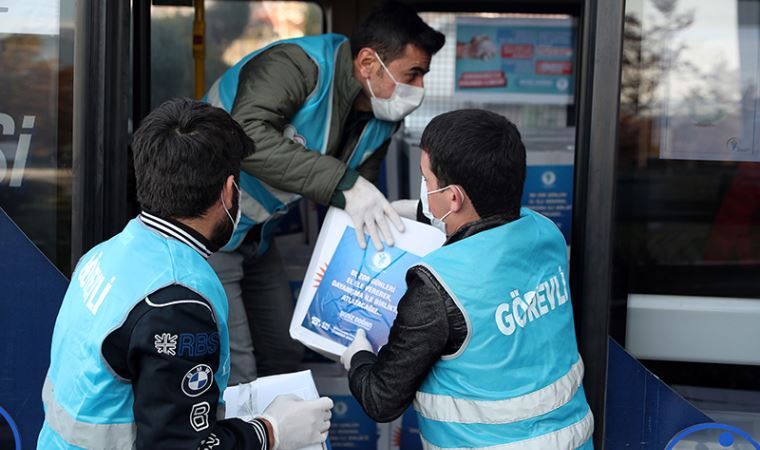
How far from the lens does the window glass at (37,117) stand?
7.06ft

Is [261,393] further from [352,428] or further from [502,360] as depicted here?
[352,428]

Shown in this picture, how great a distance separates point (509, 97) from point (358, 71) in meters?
1.48

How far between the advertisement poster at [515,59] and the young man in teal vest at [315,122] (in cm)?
117

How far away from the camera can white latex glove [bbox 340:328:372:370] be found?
6.88 feet

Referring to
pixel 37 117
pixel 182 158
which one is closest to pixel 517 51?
pixel 37 117

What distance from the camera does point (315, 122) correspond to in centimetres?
262

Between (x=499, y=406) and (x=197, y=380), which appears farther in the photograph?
(x=499, y=406)

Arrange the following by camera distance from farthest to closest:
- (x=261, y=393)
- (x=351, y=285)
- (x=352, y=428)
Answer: (x=352, y=428)
(x=351, y=285)
(x=261, y=393)

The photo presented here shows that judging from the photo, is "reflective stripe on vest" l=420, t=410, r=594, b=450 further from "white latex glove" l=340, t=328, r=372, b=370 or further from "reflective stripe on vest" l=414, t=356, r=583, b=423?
"white latex glove" l=340, t=328, r=372, b=370

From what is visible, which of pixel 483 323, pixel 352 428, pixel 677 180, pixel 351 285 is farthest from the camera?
pixel 352 428

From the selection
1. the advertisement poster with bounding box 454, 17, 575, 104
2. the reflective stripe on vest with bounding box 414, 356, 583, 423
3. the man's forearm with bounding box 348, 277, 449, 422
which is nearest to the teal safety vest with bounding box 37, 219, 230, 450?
the man's forearm with bounding box 348, 277, 449, 422

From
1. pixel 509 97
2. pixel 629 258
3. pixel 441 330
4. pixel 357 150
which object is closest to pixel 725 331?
pixel 629 258

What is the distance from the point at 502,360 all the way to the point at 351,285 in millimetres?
574

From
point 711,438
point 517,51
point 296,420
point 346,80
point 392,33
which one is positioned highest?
point 517,51
